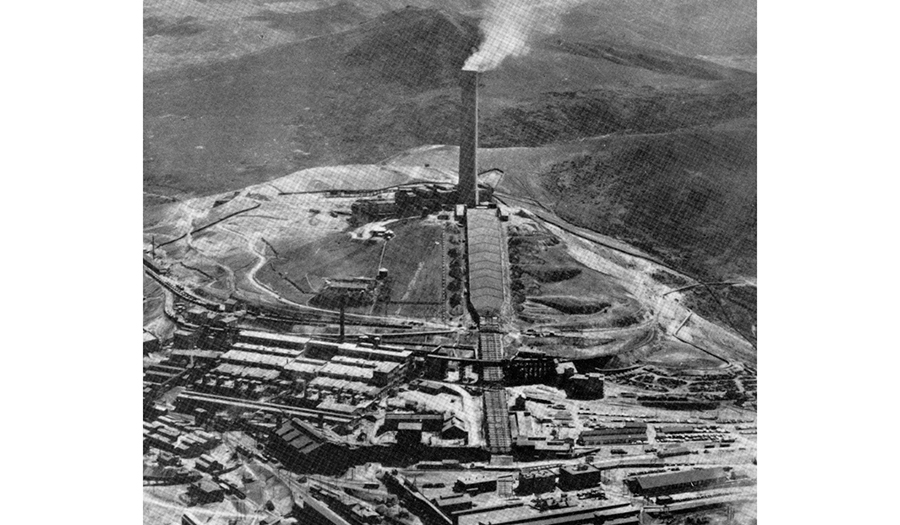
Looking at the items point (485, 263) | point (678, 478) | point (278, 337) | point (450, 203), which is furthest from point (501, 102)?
point (678, 478)

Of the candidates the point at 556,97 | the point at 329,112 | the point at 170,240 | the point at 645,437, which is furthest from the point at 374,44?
the point at 645,437

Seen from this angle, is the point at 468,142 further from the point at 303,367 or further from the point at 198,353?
the point at 198,353

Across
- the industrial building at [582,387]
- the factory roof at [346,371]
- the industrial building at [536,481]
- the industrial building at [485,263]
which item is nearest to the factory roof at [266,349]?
the factory roof at [346,371]

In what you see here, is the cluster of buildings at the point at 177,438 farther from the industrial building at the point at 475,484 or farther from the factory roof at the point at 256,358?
the industrial building at the point at 475,484

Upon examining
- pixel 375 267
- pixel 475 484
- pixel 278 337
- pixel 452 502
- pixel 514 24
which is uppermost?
pixel 514 24

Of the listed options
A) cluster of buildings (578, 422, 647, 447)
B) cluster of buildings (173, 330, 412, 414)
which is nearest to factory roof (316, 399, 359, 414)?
cluster of buildings (173, 330, 412, 414)

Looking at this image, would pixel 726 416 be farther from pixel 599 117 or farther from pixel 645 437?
pixel 599 117
